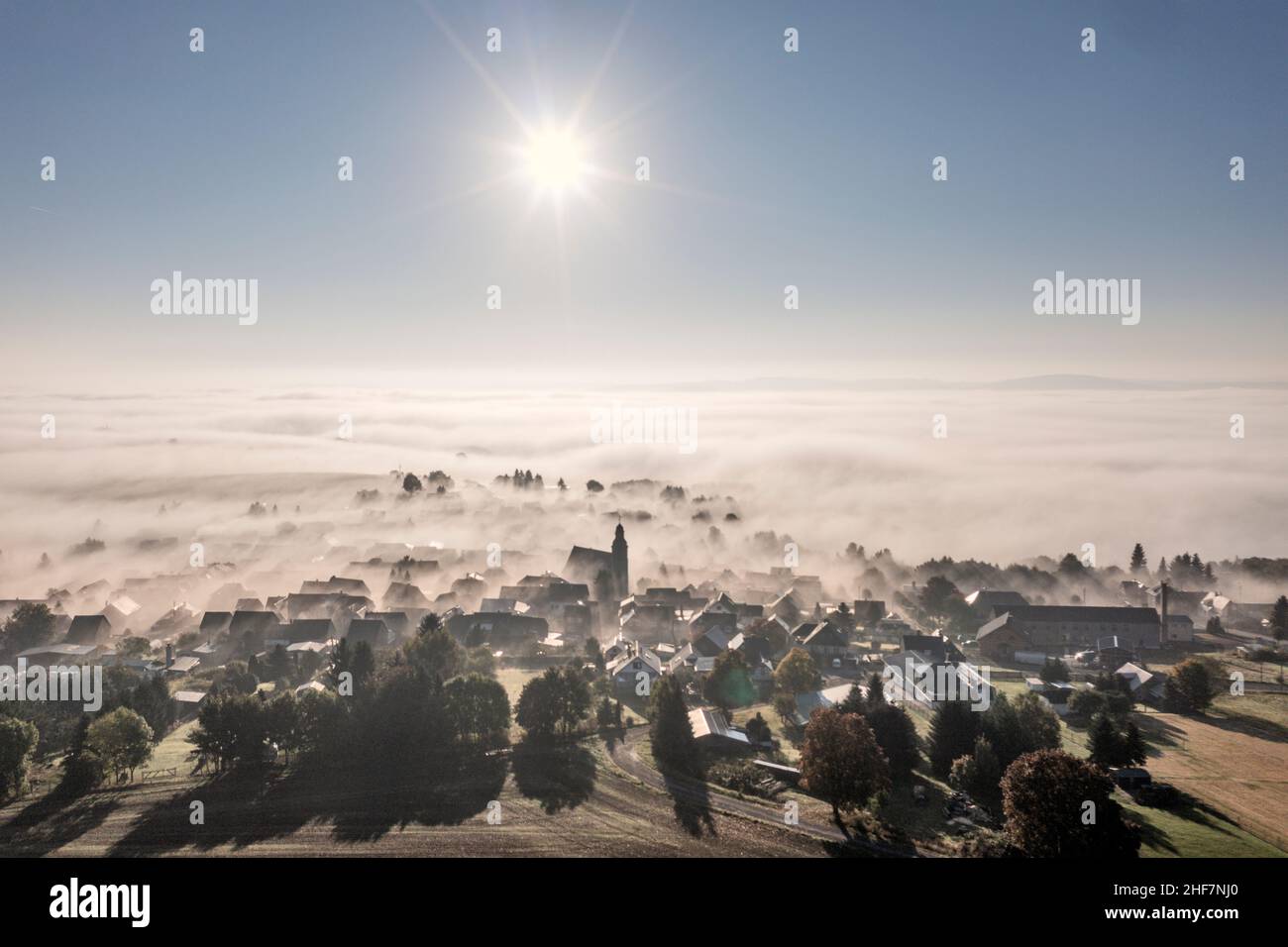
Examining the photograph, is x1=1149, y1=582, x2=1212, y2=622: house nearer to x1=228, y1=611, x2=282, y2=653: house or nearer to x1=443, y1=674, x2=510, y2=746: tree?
x1=443, y1=674, x2=510, y2=746: tree

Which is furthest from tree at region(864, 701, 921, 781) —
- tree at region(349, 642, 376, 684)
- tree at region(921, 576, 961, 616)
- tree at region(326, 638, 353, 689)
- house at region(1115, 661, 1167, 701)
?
tree at region(921, 576, 961, 616)

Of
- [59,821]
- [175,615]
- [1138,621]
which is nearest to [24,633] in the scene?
[175,615]

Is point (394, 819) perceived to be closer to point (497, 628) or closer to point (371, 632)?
point (497, 628)

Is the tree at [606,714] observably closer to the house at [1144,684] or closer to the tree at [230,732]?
the tree at [230,732]

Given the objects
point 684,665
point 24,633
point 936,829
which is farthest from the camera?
point 24,633

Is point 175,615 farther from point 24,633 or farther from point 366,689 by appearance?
point 366,689

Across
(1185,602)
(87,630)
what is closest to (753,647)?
(87,630)
